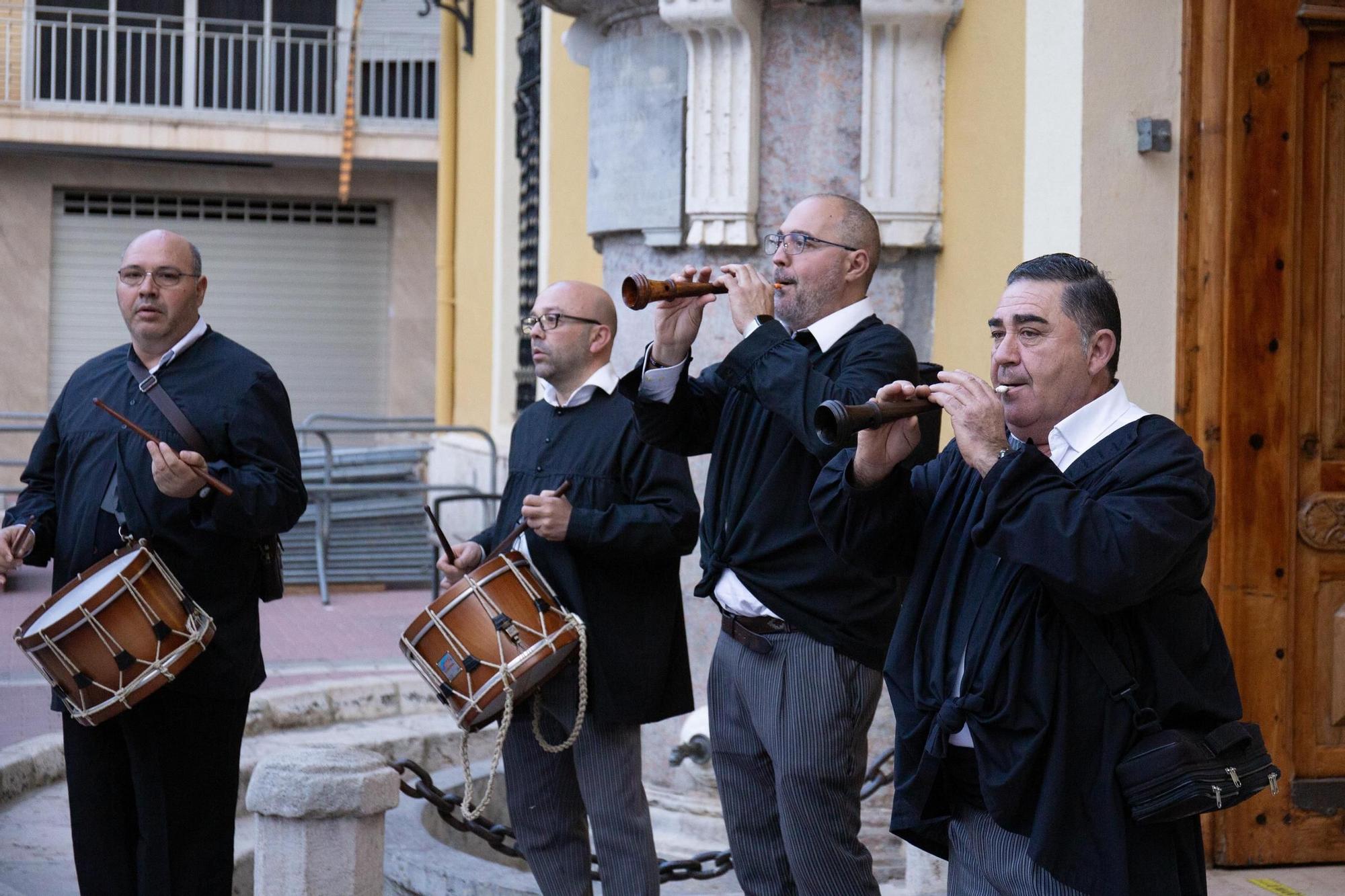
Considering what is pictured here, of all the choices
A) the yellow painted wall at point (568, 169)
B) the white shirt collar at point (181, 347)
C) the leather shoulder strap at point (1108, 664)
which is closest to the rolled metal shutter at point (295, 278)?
the yellow painted wall at point (568, 169)

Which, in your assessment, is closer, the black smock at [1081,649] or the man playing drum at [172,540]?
the black smock at [1081,649]

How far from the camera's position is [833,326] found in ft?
11.7

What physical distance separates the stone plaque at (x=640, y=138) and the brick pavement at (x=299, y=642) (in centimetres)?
311

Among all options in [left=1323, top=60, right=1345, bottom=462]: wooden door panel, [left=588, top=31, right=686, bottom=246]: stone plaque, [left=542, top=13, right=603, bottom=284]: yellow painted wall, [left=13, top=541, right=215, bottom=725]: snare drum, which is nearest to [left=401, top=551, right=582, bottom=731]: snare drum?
[left=13, top=541, right=215, bottom=725]: snare drum

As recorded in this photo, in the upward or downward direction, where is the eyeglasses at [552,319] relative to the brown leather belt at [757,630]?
upward

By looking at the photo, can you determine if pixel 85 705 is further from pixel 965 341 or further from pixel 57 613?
pixel 965 341

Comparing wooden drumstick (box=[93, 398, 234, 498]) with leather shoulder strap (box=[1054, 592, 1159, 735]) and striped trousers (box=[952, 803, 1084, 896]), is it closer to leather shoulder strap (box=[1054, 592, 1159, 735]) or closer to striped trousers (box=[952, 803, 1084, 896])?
striped trousers (box=[952, 803, 1084, 896])

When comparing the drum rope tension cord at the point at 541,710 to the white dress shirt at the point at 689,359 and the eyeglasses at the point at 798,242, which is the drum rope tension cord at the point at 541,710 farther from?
the eyeglasses at the point at 798,242

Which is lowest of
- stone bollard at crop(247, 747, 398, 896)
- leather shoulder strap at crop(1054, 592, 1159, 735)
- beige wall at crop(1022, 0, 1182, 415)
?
stone bollard at crop(247, 747, 398, 896)

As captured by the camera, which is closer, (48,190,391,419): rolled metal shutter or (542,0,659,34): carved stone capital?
(542,0,659,34): carved stone capital

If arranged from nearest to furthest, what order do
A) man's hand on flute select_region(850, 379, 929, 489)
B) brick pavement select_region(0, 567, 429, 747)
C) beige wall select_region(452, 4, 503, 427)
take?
Answer: 1. man's hand on flute select_region(850, 379, 929, 489)
2. brick pavement select_region(0, 567, 429, 747)
3. beige wall select_region(452, 4, 503, 427)

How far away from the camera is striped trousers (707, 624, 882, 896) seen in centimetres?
345

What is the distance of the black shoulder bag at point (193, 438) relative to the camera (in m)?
4.00

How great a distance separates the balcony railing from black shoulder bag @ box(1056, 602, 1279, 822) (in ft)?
58.0
